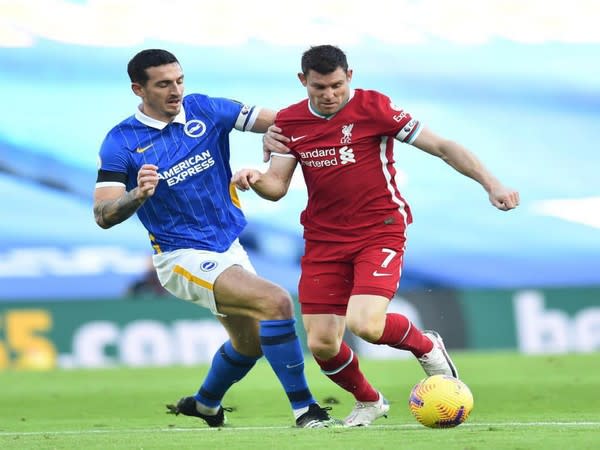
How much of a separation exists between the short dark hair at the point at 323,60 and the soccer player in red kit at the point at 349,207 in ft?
0.11

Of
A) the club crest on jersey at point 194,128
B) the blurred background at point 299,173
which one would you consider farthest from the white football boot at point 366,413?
the blurred background at point 299,173

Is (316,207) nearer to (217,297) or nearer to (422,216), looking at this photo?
(217,297)

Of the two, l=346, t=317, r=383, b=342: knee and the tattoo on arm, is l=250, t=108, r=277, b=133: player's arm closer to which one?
the tattoo on arm

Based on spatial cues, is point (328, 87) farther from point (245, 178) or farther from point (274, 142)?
point (245, 178)

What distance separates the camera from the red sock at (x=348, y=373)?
750cm

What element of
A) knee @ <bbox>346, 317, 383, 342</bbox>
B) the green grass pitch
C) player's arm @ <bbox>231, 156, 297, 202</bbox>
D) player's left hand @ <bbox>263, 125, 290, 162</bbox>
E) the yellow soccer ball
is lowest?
the green grass pitch

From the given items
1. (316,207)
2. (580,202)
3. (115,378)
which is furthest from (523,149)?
(316,207)

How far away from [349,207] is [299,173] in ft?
28.1

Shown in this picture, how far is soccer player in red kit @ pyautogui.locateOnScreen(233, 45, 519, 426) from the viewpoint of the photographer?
7371 mm

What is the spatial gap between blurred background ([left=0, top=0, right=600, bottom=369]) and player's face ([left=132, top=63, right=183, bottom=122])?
8119 mm

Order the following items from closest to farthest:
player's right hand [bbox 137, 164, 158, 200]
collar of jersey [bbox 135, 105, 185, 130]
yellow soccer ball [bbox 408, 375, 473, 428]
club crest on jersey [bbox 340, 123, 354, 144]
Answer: yellow soccer ball [bbox 408, 375, 473, 428]
player's right hand [bbox 137, 164, 158, 200]
club crest on jersey [bbox 340, 123, 354, 144]
collar of jersey [bbox 135, 105, 185, 130]

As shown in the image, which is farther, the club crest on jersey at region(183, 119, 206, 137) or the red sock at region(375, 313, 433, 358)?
the club crest on jersey at region(183, 119, 206, 137)

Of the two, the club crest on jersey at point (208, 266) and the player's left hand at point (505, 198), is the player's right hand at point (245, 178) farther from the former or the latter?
the player's left hand at point (505, 198)

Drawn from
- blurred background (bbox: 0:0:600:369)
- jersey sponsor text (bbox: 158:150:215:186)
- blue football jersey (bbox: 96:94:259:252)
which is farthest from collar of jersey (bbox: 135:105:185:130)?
blurred background (bbox: 0:0:600:369)
